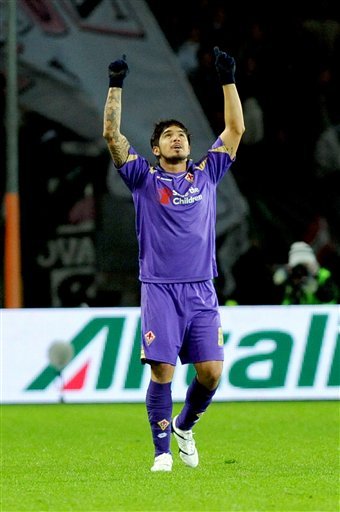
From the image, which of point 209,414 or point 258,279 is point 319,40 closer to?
point 258,279

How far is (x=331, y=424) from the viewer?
12.0 m

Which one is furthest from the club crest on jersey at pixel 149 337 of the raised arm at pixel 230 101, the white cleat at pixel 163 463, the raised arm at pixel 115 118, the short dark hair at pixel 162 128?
the raised arm at pixel 230 101

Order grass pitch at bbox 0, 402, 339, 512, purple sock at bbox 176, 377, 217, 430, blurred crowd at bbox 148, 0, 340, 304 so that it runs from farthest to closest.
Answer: blurred crowd at bbox 148, 0, 340, 304 → purple sock at bbox 176, 377, 217, 430 → grass pitch at bbox 0, 402, 339, 512

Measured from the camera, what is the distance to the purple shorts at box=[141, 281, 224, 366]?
321 inches

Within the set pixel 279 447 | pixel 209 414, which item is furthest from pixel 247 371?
pixel 279 447

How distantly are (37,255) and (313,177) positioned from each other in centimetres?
429

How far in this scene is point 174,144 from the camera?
8336 millimetres

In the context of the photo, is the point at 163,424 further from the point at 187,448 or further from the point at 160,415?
the point at 187,448

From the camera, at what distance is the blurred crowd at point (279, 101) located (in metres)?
20.5

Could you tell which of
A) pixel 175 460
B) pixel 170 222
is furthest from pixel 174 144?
pixel 175 460

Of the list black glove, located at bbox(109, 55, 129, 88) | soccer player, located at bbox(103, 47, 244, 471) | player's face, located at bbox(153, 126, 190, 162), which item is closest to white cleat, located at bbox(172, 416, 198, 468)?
soccer player, located at bbox(103, 47, 244, 471)

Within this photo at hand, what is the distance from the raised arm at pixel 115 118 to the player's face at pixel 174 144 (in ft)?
0.75

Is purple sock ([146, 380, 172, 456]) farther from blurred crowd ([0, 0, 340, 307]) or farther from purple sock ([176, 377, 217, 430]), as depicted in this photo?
blurred crowd ([0, 0, 340, 307])

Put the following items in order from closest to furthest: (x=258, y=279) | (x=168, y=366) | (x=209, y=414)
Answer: (x=168, y=366) → (x=209, y=414) → (x=258, y=279)
